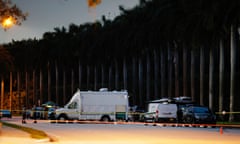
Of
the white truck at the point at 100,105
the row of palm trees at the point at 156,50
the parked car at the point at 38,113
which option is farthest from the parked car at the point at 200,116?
the parked car at the point at 38,113

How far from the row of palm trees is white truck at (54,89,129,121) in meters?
10.1

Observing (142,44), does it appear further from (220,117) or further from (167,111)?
(167,111)

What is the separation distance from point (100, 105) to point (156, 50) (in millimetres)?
28942

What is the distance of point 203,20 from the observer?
191 ft

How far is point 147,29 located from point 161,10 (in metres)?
8.19

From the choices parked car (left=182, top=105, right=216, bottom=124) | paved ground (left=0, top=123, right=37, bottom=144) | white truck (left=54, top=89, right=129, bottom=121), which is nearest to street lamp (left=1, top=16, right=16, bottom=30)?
paved ground (left=0, top=123, right=37, bottom=144)

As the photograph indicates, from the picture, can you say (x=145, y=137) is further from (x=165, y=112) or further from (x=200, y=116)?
(x=165, y=112)

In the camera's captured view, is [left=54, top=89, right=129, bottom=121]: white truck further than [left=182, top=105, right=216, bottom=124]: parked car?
Yes

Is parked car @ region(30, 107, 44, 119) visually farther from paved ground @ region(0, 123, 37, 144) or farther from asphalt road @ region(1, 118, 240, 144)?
paved ground @ region(0, 123, 37, 144)

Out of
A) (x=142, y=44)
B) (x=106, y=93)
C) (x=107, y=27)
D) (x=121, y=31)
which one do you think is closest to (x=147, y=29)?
(x=142, y=44)

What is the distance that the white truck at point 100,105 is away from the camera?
53.3m

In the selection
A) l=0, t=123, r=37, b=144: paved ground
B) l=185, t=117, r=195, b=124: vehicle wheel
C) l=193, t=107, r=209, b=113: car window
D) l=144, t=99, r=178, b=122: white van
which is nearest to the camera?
l=0, t=123, r=37, b=144: paved ground

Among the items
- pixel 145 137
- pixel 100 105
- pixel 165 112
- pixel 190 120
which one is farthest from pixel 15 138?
pixel 100 105

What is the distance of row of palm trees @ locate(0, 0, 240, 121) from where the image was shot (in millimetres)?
59372
